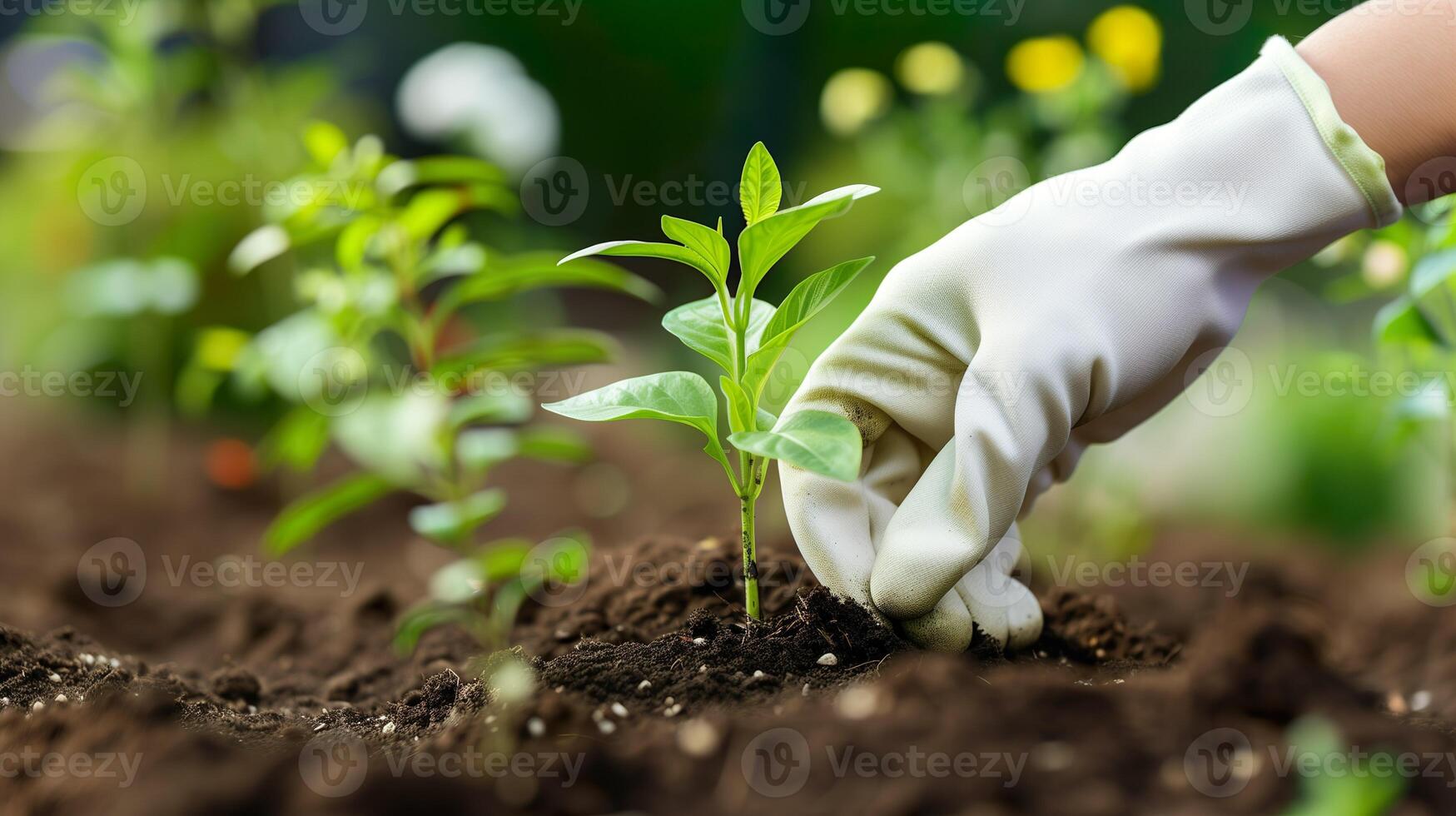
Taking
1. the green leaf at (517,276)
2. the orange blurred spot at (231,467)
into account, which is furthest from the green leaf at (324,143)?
the orange blurred spot at (231,467)

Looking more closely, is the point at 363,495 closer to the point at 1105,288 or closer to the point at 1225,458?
the point at 1105,288

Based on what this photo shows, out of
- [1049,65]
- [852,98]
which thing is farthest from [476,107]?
[1049,65]

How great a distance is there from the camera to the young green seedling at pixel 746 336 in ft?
2.73

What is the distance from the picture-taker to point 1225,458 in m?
2.56

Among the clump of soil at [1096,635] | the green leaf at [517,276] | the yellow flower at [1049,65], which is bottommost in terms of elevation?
the clump of soil at [1096,635]

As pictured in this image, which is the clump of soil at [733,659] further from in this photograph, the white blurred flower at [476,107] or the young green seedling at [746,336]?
the white blurred flower at [476,107]

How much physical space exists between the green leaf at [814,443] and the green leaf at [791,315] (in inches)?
2.5

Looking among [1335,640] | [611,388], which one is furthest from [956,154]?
[611,388]

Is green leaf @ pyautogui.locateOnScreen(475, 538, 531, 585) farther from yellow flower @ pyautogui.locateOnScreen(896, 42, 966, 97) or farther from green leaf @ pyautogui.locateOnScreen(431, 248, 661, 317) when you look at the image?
yellow flower @ pyautogui.locateOnScreen(896, 42, 966, 97)

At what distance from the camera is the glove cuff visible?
0.90 meters

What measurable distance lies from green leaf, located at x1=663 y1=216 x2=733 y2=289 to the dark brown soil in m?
0.31

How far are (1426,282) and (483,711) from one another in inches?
40.7

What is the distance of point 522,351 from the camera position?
1354mm

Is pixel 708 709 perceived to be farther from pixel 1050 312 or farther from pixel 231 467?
pixel 231 467
